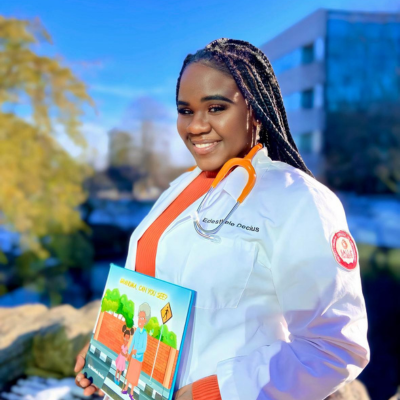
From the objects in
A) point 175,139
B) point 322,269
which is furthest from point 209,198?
point 175,139

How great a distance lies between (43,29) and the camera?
172 inches

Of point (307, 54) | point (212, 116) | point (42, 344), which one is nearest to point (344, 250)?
point (212, 116)

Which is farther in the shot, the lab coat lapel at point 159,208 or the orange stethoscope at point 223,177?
the lab coat lapel at point 159,208

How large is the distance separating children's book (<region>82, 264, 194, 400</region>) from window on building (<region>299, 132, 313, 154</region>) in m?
3.51

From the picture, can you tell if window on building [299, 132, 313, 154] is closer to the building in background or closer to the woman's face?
the building in background

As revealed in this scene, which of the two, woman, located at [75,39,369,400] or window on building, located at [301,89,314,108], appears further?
window on building, located at [301,89,314,108]

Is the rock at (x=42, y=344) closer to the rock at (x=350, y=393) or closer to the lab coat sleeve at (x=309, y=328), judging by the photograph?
the rock at (x=350, y=393)

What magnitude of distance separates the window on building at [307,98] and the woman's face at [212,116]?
3.37 m

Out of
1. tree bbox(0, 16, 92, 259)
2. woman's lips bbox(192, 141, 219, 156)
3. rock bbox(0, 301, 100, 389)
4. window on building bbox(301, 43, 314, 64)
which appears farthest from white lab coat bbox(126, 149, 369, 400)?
tree bbox(0, 16, 92, 259)

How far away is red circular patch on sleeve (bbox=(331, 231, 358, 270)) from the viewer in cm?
92

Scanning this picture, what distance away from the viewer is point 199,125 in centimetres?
115

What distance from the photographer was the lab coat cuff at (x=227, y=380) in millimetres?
922

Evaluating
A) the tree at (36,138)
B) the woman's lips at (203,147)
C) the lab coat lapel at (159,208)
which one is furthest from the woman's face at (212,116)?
the tree at (36,138)

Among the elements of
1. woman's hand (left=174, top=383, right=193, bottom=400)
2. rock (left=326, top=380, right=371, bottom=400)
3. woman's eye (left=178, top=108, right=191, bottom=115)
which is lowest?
rock (left=326, top=380, right=371, bottom=400)
